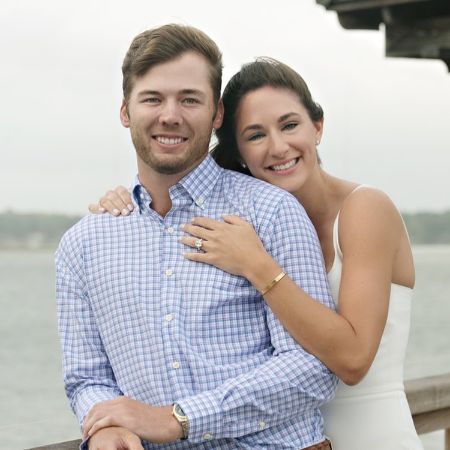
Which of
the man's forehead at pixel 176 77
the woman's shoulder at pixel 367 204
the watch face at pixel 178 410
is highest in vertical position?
the man's forehead at pixel 176 77

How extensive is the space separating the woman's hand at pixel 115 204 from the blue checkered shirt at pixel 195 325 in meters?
0.03

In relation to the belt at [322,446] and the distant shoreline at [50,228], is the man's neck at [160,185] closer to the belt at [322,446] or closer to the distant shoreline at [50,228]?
the belt at [322,446]

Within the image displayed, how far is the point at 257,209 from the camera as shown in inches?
100

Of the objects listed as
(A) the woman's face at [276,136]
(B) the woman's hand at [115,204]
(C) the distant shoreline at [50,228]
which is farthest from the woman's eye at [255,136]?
(C) the distant shoreline at [50,228]

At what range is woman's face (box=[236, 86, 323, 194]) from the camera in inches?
107

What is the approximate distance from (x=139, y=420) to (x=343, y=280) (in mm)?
602

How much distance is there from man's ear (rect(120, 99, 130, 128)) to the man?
0.03 m

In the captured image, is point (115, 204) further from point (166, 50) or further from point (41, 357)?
point (41, 357)

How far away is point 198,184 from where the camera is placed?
8.47 feet

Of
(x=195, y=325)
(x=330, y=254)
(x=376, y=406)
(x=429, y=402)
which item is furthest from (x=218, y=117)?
(x=429, y=402)

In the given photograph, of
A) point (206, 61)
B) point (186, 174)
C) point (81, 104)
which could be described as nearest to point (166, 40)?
point (206, 61)

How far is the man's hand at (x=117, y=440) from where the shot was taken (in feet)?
7.43

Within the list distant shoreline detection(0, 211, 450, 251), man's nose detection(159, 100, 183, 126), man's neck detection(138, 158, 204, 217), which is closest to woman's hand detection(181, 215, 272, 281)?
man's neck detection(138, 158, 204, 217)

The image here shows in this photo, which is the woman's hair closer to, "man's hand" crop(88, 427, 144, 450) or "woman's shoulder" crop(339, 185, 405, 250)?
"woman's shoulder" crop(339, 185, 405, 250)
